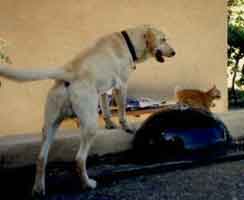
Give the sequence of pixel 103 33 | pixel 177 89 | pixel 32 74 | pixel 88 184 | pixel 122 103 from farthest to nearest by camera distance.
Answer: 1. pixel 177 89
2. pixel 103 33
3. pixel 122 103
4. pixel 88 184
5. pixel 32 74

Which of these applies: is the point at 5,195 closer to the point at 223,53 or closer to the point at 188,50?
the point at 188,50

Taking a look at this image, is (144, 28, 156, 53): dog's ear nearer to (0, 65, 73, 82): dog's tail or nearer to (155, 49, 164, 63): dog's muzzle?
(155, 49, 164, 63): dog's muzzle

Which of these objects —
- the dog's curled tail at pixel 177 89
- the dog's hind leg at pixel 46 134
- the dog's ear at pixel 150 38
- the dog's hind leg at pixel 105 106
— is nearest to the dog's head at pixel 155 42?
the dog's ear at pixel 150 38

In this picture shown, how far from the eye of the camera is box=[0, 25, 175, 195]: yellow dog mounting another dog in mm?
4391

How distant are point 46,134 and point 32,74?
1.63ft

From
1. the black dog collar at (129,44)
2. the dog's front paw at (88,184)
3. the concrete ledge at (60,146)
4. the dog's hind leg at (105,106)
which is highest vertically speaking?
the black dog collar at (129,44)

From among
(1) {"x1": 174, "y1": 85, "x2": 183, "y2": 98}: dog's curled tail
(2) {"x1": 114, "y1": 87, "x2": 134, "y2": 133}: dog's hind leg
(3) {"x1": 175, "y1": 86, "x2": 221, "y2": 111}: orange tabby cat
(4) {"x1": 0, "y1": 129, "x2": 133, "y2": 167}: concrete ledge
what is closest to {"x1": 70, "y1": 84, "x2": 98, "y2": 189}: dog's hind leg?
(2) {"x1": 114, "y1": 87, "x2": 134, "y2": 133}: dog's hind leg

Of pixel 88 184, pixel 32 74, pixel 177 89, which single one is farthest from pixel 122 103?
pixel 177 89

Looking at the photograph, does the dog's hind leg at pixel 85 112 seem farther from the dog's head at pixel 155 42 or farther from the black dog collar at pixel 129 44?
the dog's head at pixel 155 42

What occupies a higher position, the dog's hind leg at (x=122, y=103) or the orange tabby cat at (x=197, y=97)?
the dog's hind leg at (x=122, y=103)

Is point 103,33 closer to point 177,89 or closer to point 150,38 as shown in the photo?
point 177,89

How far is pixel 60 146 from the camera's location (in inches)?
206

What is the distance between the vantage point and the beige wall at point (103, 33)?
287 inches

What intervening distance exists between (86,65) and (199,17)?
4.53 m
